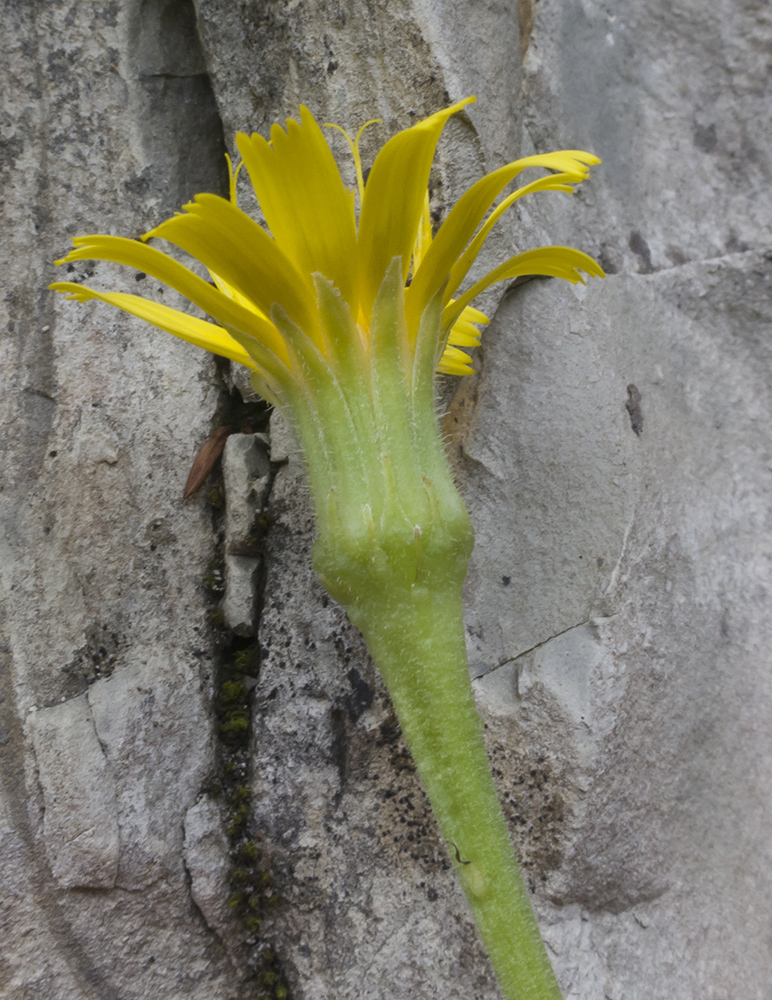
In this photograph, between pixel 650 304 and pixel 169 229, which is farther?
pixel 650 304

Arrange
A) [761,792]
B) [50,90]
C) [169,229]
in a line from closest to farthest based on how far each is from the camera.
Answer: [169,229], [761,792], [50,90]

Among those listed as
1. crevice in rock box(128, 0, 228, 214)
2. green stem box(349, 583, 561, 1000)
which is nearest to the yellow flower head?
green stem box(349, 583, 561, 1000)

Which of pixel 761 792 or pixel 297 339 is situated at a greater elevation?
pixel 297 339

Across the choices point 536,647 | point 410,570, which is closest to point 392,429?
point 410,570

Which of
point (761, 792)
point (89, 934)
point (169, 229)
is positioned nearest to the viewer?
point (169, 229)

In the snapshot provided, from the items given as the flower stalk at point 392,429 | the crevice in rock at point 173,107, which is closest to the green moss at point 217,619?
the flower stalk at point 392,429

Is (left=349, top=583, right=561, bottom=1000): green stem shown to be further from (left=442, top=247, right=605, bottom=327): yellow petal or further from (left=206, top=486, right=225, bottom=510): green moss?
(left=206, top=486, right=225, bottom=510): green moss

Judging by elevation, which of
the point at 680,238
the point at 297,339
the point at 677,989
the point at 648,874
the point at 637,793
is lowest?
the point at 677,989

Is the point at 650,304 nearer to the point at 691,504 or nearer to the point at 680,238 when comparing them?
the point at 680,238

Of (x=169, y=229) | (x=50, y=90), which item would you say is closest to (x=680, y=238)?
(x=169, y=229)
